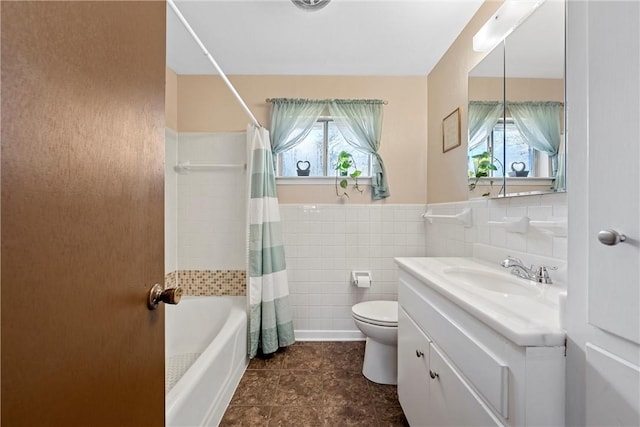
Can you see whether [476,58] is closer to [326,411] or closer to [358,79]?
[358,79]

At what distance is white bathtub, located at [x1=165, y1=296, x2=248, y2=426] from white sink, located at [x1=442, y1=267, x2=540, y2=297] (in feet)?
4.05

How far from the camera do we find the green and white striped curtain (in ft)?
6.69

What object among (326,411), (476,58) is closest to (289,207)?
(326,411)

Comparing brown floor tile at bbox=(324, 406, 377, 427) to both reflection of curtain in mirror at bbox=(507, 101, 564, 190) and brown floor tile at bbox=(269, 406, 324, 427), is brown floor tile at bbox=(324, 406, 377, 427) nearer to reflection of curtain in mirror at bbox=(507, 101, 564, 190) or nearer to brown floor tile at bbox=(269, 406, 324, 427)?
brown floor tile at bbox=(269, 406, 324, 427)

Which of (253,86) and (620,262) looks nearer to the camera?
(620,262)

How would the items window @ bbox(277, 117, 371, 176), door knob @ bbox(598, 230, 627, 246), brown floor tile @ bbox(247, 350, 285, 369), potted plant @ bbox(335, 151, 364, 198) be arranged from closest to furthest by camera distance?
door knob @ bbox(598, 230, 627, 246)
brown floor tile @ bbox(247, 350, 285, 369)
potted plant @ bbox(335, 151, 364, 198)
window @ bbox(277, 117, 371, 176)

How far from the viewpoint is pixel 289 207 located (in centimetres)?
241

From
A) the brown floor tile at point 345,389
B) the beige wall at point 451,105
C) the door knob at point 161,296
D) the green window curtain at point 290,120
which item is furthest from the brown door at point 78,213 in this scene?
the beige wall at point 451,105

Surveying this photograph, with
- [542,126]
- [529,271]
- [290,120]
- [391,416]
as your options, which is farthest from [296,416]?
[290,120]

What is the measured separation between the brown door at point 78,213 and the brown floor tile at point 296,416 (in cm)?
104

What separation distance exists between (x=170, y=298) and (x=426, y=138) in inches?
93.8

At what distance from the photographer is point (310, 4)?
159 cm

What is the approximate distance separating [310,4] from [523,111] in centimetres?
132

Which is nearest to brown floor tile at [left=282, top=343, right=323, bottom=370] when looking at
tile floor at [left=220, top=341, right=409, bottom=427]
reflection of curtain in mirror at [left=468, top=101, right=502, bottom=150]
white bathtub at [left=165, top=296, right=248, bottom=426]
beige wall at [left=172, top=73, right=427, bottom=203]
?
tile floor at [left=220, top=341, right=409, bottom=427]
